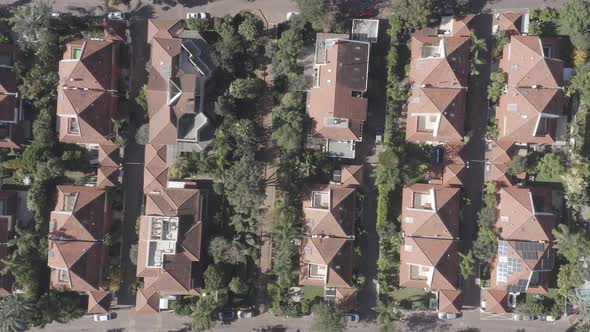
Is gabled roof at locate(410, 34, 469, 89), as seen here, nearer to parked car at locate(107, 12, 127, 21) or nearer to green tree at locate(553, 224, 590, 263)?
green tree at locate(553, 224, 590, 263)

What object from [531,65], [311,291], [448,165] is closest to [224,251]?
[311,291]

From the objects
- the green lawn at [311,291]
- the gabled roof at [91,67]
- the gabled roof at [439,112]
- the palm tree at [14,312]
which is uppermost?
the gabled roof at [91,67]

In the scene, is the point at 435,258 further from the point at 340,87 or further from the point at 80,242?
the point at 80,242

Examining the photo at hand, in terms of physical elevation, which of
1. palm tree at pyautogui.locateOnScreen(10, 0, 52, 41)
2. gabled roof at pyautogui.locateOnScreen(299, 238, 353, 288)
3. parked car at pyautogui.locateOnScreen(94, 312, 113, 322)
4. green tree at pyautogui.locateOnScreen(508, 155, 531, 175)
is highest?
palm tree at pyautogui.locateOnScreen(10, 0, 52, 41)

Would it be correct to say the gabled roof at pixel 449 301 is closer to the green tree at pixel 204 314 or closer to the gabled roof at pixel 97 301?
the green tree at pixel 204 314

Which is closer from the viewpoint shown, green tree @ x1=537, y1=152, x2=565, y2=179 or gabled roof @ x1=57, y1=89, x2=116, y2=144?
green tree @ x1=537, y1=152, x2=565, y2=179

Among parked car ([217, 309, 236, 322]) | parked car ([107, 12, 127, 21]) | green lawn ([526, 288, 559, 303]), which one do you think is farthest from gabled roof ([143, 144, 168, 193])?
green lawn ([526, 288, 559, 303])

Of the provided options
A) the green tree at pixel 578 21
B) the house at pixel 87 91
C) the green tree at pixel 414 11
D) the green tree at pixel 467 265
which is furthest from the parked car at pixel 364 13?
the green tree at pixel 467 265
